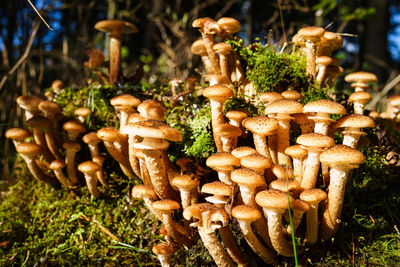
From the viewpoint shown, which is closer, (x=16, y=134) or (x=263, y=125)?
(x=263, y=125)

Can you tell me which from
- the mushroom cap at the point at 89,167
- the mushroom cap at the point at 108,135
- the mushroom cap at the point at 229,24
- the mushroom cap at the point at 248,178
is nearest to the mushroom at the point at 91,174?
the mushroom cap at the point at 89,167

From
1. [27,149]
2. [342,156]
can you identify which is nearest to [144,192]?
[27,149]

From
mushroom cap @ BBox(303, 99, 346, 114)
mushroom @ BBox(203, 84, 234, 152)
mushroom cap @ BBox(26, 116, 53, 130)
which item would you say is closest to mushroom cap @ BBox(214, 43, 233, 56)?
mushroom @ BBox(203, 84, 234, 152)

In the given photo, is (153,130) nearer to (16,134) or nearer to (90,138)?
(90,138)

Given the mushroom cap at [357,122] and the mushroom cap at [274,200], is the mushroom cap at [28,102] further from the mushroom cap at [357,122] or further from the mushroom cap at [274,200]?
the mushroom cap at [357,122]

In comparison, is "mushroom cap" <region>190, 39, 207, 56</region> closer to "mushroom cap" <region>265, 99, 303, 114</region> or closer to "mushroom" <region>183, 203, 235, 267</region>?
"mushroom cap" <region>265, 99, 303, 114</region>

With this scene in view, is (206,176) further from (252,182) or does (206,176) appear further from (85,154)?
(85,154)
